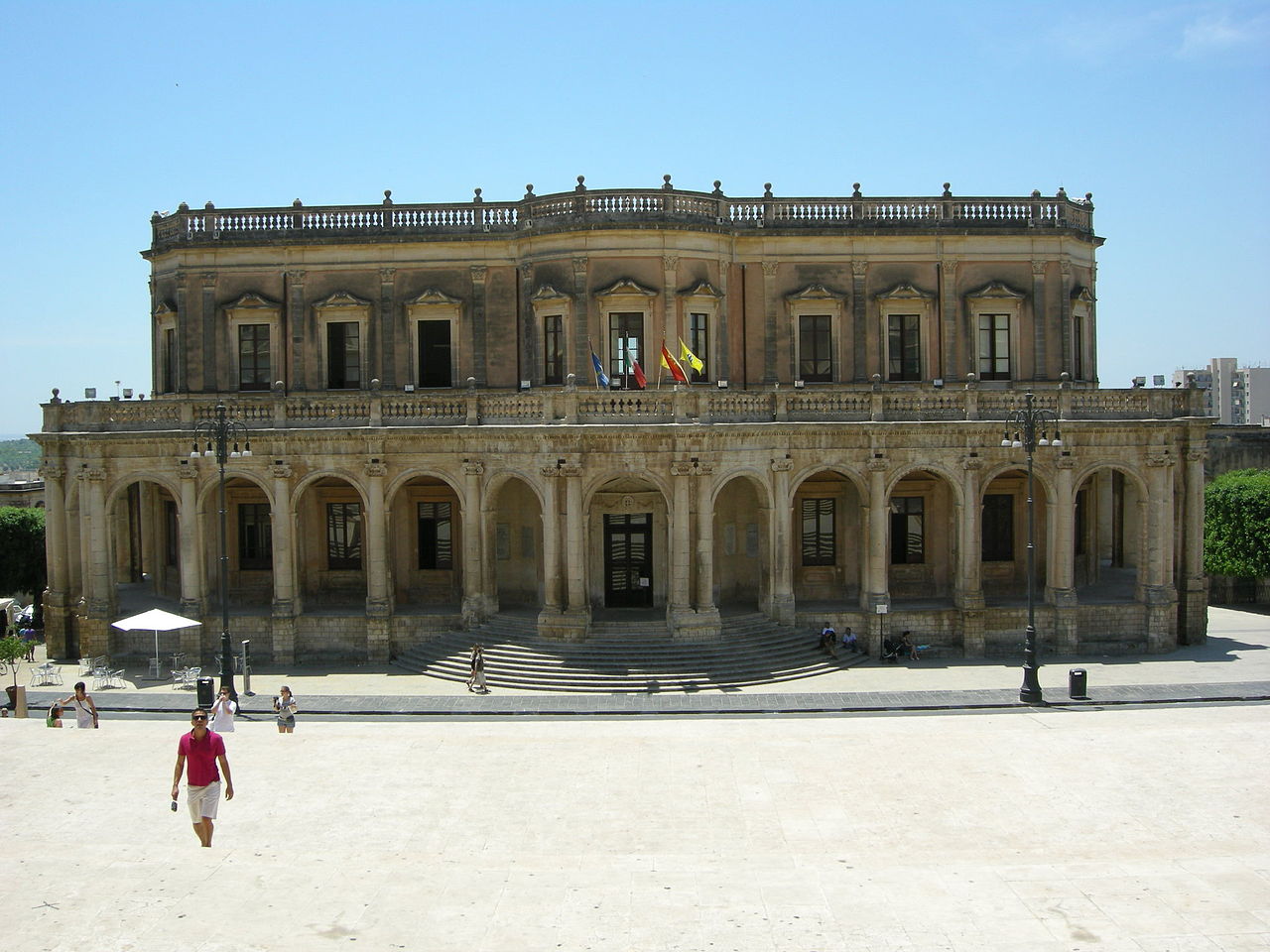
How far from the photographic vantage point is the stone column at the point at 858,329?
37750 millimetres

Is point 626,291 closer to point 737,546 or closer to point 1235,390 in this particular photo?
point 737,546

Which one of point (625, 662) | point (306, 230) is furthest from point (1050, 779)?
point (306, 230)

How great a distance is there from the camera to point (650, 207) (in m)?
35.5

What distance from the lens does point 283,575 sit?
1331 inches

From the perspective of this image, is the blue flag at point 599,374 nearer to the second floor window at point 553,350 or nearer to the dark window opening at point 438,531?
the second floor window at point 553,350

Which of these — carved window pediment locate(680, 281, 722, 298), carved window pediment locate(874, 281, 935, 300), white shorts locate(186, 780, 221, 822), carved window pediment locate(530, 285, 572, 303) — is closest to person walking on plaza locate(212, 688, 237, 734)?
white shorts locate(186, 780, 221, 822)

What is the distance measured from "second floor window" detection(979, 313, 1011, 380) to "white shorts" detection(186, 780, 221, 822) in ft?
97.7

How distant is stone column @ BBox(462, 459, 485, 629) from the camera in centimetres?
3344

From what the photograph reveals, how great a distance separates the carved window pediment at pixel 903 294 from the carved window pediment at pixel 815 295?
1.60 m

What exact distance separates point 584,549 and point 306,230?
15.6 m

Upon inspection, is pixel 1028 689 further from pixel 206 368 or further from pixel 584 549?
pixel 206 368

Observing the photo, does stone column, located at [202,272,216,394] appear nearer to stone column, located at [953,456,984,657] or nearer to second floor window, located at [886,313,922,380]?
second floor window, located at [886,313,922,380]

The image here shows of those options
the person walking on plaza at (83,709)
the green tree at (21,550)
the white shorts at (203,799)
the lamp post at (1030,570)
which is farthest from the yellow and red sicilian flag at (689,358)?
the green tree at (21,550)

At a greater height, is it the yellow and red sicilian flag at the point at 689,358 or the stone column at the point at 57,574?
the yellow and red sicilian flag at the point at 689,358
